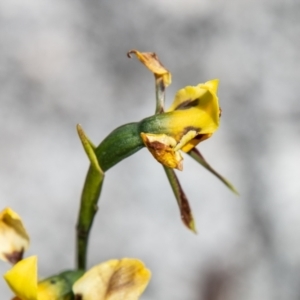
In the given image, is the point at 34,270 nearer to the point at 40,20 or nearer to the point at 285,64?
the point at 40,20

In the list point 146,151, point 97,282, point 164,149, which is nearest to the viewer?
point 164,149

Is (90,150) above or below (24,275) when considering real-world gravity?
above

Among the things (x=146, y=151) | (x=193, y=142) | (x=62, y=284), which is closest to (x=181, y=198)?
(x=193, y=142)

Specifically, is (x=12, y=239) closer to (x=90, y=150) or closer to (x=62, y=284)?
(x=62, y=284)

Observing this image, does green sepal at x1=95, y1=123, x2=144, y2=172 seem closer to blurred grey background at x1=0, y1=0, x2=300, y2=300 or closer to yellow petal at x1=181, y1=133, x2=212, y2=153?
yellow petal at x1=181, y1=133, x2=212, y2=153

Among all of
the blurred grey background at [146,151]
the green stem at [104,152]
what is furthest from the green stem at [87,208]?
the blurred grey background at [146,151]

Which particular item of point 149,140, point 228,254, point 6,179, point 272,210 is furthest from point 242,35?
point 149,140
